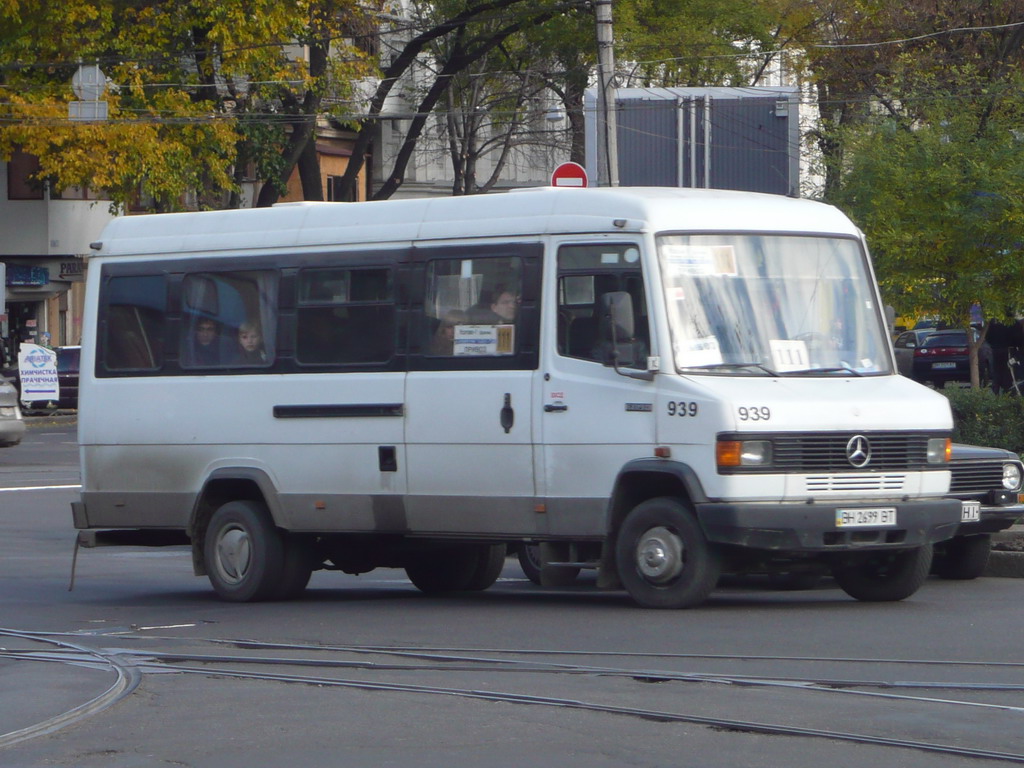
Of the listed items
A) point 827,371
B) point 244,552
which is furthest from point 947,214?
point 244,552

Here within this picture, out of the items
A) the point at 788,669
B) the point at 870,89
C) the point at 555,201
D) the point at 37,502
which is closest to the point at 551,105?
the point at 870,89

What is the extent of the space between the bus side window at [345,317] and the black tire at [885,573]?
129 inches

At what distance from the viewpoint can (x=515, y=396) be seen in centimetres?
1160

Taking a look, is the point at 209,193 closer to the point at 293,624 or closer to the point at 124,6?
the point at 124,6

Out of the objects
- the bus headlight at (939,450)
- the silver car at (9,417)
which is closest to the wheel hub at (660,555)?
the bus headlight at (939,450)

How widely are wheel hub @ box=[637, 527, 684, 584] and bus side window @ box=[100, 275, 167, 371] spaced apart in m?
3.94

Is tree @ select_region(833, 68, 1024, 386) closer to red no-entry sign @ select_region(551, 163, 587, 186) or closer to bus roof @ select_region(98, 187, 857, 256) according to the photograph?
red no-entry sign @ select_region(551, 163, 587, 186)

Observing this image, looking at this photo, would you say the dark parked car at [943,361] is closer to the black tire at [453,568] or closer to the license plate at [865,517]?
the black tire at [453,568]

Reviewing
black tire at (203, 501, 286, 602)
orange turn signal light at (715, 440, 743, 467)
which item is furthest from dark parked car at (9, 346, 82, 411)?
orange turn signal light at (715, 440, 743, 467)

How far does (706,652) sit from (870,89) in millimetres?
36390

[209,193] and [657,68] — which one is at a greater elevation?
[657,68]

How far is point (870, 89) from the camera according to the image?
145 ft

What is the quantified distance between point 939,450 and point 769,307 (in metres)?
1.39

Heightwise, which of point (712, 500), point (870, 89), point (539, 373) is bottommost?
point (712, 500)
